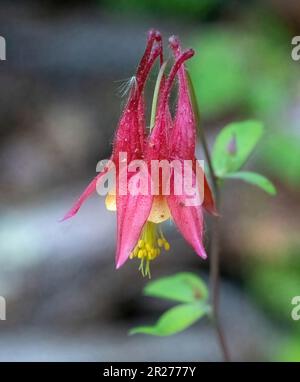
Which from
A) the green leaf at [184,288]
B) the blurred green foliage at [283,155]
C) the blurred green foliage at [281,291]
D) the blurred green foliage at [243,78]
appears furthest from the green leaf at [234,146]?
the blurred green foliage at [243,78]

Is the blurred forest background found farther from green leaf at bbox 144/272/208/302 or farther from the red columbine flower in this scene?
the red columbine flower

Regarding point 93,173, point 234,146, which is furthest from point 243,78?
point 234,146

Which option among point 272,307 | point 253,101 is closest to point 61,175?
point 253,101

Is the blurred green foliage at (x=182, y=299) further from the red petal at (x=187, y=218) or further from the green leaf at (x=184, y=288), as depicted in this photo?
the red petal at (x=187, y=218)

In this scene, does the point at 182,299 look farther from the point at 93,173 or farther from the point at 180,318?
the point at 93,173

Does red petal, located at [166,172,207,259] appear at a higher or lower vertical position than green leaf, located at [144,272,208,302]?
lower

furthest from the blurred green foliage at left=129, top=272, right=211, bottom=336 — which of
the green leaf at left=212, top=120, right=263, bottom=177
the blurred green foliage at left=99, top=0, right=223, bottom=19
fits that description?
the blurred green foliage at left=99, top=0, right=223, bottom=19
